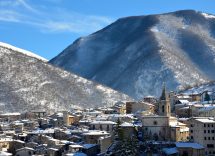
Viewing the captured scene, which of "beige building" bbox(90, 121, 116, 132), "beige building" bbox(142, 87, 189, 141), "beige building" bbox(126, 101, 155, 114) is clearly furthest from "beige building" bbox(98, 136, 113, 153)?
"beige building" bbox(126, 101, 155, 114)

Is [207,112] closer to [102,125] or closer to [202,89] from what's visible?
[102,125]

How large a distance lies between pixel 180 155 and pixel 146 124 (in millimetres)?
8991

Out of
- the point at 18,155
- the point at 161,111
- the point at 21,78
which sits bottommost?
the point at 18,155

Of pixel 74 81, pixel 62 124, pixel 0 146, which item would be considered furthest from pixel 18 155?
pixel 74 81

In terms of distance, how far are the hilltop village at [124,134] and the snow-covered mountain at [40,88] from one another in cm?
4588

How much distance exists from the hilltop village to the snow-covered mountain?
45.9 meters

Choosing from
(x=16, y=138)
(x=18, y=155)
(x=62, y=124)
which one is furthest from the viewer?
(x=62, y=124)

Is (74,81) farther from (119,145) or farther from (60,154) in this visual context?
(119,145)

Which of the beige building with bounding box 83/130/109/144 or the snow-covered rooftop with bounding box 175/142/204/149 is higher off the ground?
the beige building with bounding box 83/130/109/144

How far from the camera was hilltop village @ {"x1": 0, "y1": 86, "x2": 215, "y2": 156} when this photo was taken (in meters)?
81.3

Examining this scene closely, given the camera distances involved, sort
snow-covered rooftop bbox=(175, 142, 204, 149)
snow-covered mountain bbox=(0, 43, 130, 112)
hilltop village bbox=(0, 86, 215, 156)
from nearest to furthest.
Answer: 1. snow-covered rooftop bbox=(175, 142, 204, 149)
2. hilltop village bbox=(0, 86, 215, 156)
3. snow-covered mountain bbox=(0, 43, 130, 112)

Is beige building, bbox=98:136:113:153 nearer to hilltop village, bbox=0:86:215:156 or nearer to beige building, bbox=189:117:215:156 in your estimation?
hilltop village, bbox=0:86:215:156

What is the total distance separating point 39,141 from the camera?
317ft

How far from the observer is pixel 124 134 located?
82.8 m
